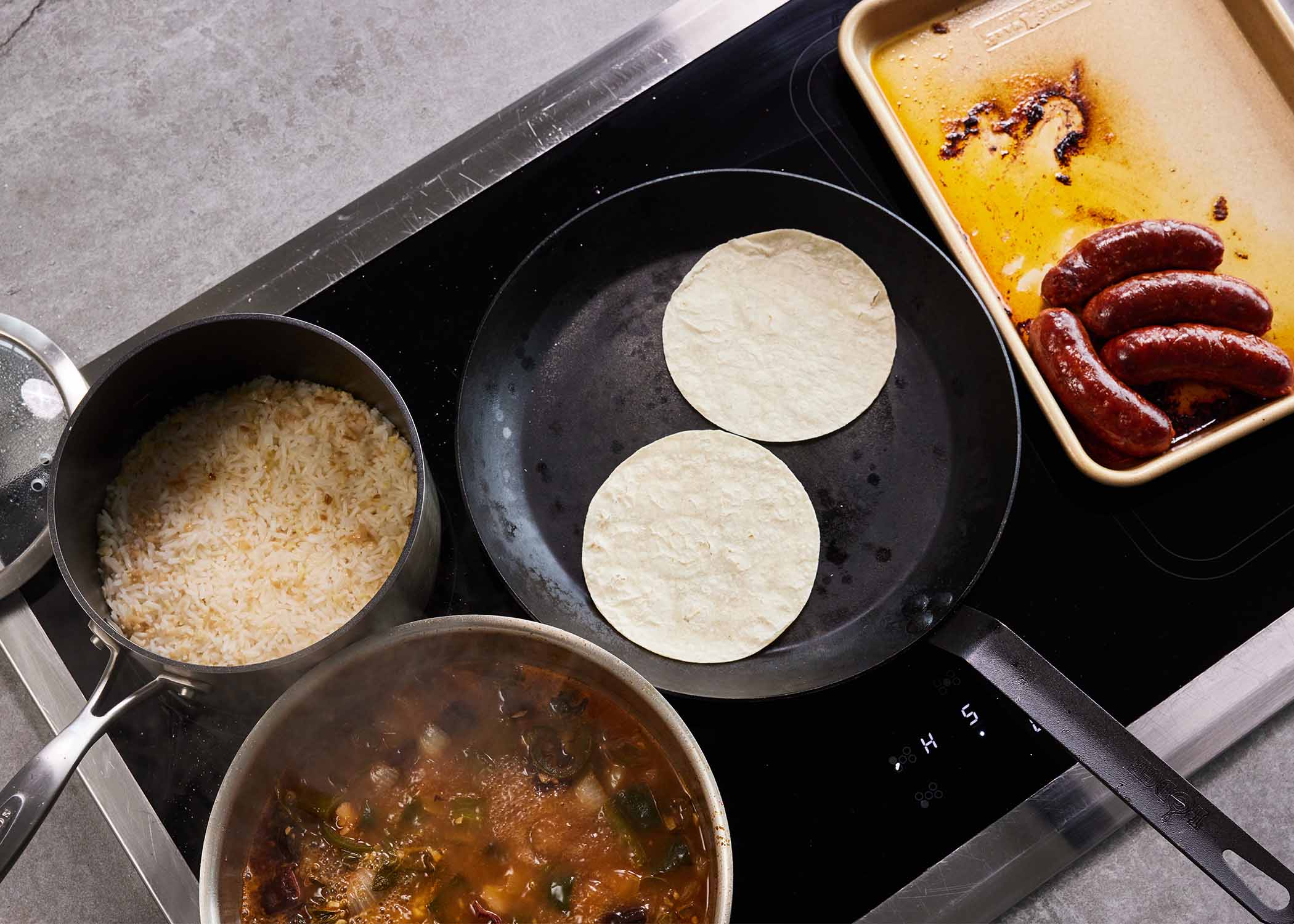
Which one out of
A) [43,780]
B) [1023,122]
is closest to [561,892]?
[43,780]

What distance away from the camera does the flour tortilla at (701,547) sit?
75.0 inches

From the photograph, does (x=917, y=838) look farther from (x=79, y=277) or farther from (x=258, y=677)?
(x=79, y=277)

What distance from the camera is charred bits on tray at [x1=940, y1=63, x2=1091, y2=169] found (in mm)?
2180

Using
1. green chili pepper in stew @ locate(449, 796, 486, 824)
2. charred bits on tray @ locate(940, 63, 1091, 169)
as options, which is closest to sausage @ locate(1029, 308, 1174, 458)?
charred bits on tray @ locate(940, 63, 1091, 169)

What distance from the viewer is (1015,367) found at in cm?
202

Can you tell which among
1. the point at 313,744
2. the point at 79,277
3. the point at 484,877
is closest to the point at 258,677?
the point at 313,744

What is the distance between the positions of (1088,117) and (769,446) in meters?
1.12

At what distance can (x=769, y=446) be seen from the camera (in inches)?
79.4

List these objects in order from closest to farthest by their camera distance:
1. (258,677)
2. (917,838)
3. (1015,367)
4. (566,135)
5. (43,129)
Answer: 1. (258,677)
2. (917,838)
3. (1015,367)
4. (566,135)
5. (43,129)

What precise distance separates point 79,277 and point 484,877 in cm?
172

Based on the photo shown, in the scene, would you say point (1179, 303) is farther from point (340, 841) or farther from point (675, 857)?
point (340, 841)

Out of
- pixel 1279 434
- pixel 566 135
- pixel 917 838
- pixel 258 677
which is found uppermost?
pixel 566 135

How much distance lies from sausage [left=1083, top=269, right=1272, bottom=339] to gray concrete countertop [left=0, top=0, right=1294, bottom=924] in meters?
1.38

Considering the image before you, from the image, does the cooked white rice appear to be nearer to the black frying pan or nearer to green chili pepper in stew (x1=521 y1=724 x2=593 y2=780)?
the black frying pan
